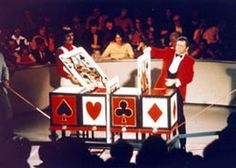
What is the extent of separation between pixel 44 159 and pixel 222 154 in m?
0.86

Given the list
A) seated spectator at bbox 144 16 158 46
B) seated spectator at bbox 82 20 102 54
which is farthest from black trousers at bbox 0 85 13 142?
seated spectator at bbox 144 16 158 46

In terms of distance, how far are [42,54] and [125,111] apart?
64cm

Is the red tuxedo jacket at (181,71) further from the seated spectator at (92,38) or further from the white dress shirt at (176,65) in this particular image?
the seated spectator at (92,38)

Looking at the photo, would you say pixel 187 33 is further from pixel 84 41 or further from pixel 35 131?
pixel 35 131

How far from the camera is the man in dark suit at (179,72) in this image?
11.4 feet

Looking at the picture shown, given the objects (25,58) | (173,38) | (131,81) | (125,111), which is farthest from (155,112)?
(25,58)

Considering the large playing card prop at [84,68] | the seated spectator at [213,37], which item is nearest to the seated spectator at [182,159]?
the large playing card prop at [84,68]

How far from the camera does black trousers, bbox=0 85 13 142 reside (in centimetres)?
346

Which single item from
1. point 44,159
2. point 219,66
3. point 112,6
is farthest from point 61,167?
point 219,66

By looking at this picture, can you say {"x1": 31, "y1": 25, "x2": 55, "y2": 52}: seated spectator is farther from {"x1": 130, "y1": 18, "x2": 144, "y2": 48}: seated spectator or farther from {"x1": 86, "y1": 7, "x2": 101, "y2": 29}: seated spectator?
{"x1": 130, "y1": 18, "x2": 144, "y2": 48}: seated spectator

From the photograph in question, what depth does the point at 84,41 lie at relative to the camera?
3695mm

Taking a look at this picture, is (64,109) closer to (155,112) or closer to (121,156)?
(155,112)

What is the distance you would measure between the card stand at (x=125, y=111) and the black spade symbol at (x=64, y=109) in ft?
0.68

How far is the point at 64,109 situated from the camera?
3324 mm
